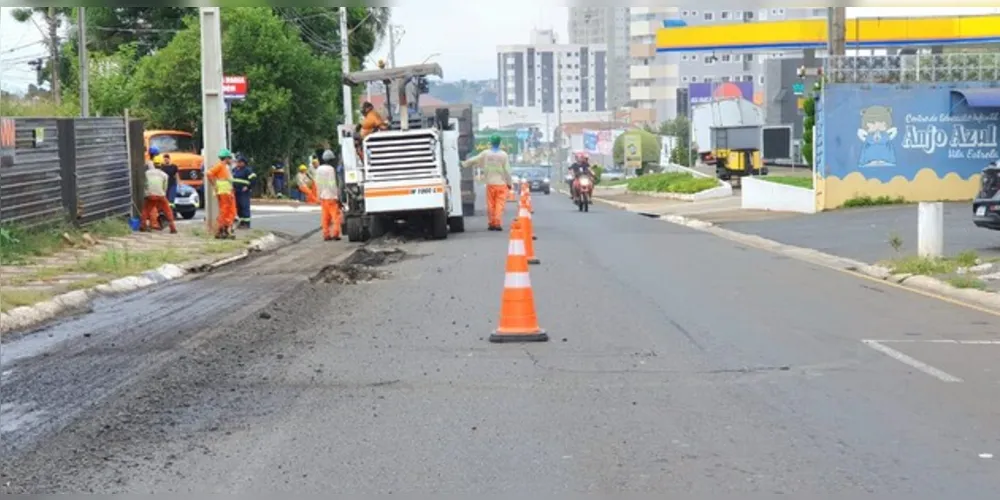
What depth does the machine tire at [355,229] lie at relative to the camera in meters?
23.5

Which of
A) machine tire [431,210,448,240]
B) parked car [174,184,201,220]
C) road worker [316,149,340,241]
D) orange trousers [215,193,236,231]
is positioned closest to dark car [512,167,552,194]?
parked car [174,184,201,220]

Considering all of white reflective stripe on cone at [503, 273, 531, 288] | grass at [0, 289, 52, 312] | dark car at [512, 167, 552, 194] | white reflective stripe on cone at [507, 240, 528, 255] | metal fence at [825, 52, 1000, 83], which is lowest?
dark car at [512, 167, 552, 194]

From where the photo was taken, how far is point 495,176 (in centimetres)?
2505

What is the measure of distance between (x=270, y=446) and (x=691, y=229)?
22339mm

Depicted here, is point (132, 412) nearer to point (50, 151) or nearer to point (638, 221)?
point (50, 151)

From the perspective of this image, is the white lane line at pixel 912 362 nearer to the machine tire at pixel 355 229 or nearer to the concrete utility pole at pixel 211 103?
the machine tire at pixel 355 229

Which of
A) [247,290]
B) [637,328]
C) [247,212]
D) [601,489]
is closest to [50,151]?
[247,212]

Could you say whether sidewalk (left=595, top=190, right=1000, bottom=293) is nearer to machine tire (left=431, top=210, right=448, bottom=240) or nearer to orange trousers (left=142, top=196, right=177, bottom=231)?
machine tire (left=431, top=210, right=448, bottom=240)

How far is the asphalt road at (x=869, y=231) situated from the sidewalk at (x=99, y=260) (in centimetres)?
1039

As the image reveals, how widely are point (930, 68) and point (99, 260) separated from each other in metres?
21.2

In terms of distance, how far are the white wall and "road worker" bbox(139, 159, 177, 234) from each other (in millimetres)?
16043

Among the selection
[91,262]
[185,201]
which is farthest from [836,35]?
[91,262]

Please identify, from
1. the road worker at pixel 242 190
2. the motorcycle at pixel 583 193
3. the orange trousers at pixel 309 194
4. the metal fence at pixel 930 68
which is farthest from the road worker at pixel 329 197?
the orange trousers at pixel 309 194

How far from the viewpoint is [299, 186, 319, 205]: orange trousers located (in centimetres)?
4194
